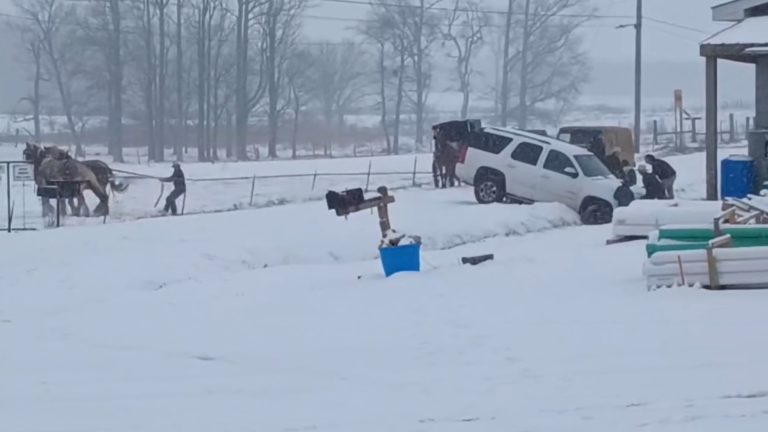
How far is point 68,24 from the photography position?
8819 centimetres

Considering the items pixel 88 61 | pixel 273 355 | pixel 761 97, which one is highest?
pixel 88 61

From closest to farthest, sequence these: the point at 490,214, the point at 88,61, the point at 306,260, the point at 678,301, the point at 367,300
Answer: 1. the point at 678,301
2. the point at 367,300
3. the point at 306,260
4. the point at 490,214
5. the point at 88,61

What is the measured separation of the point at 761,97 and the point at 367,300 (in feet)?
40.5

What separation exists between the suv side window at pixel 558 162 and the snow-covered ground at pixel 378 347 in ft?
26.1

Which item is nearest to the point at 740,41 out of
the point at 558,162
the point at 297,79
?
the point at 558,162

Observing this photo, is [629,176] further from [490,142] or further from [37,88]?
[37,88]

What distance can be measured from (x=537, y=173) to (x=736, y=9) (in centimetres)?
659

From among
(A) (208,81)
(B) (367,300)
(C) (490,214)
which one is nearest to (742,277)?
(B) (367,300)

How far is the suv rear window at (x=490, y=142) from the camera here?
96.7 feet

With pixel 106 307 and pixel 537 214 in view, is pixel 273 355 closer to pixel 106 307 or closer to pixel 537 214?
pixel 106 307

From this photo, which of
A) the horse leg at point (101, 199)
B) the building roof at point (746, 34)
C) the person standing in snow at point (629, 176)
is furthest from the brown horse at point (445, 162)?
the building roof at point (746, 34)

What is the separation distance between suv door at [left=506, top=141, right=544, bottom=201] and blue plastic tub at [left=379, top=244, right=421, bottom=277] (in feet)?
41.0

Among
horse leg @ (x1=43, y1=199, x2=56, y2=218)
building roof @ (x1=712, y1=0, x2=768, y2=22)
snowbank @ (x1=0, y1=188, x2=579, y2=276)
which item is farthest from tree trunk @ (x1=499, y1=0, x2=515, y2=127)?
building roof @ (x1=712, y1=0, x2=768, y2=22)

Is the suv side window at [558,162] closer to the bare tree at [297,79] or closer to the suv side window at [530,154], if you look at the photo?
the suv side window at [530,154]
